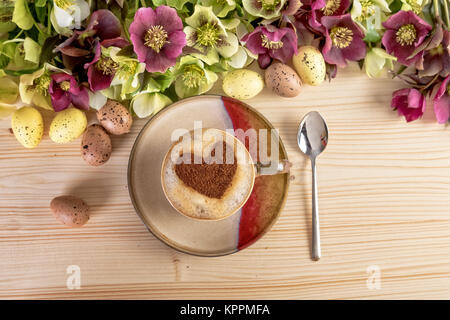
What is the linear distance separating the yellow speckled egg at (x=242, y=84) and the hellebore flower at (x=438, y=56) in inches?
10.1

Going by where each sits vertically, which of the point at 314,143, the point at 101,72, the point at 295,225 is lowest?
the point at 295,225

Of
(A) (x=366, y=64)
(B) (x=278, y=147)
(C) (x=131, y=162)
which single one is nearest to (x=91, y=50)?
(C) (x=131, y=162)

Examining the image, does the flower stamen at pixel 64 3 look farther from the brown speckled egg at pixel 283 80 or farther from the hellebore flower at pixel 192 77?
the brown speckled egg at pixel 283 80

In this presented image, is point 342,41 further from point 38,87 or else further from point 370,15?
point 38,87

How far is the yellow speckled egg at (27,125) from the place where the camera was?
0.67 metres

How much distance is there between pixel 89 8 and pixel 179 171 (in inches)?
10.3

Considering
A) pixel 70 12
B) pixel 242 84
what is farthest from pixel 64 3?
pixel 242 84

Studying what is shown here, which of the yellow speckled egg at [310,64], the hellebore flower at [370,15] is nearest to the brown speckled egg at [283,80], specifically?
the yellow speckled egg at [310,64]

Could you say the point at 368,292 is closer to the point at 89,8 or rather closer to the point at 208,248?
the point at 208,248

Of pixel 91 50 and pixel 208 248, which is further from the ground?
pixel 91 50

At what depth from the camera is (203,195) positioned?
63cm

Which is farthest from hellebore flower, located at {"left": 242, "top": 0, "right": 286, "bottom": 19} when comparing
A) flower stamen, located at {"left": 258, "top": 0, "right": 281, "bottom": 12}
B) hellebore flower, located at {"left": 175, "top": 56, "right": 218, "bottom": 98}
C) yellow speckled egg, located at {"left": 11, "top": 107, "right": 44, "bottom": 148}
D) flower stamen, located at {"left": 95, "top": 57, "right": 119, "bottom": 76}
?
yellow speckled egg, located at {"left": 11, "top": 107, "right": 44, "bottom": 148}

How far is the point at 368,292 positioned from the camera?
0.71m

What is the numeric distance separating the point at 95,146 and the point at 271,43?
1.00ft
